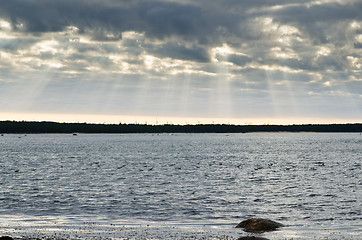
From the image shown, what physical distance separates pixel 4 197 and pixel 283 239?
3124 cm

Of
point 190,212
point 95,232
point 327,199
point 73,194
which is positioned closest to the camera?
point 95,232

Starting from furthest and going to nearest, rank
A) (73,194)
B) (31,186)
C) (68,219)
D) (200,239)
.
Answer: (31,186), (73,194), (68,219), (200,239)

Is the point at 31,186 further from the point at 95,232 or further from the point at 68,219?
the point at 95,232

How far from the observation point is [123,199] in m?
42.6

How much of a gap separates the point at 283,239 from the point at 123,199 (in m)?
22.0

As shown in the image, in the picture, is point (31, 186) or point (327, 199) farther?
point (31, 186)

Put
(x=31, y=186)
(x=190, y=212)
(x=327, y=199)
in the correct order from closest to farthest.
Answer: (x=190, y=212) < (x=327, y=199) < (x=31, y=186)

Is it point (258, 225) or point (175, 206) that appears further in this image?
point (175, 206)

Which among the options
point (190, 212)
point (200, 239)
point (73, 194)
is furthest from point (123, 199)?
point (200, 239)

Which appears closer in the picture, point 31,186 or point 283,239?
point 283,239

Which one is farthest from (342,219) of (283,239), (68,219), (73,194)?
(73,194)

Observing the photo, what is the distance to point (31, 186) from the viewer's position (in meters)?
53.9

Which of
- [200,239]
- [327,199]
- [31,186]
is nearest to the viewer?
[200,239]

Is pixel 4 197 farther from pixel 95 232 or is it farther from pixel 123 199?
pixel 95 232
